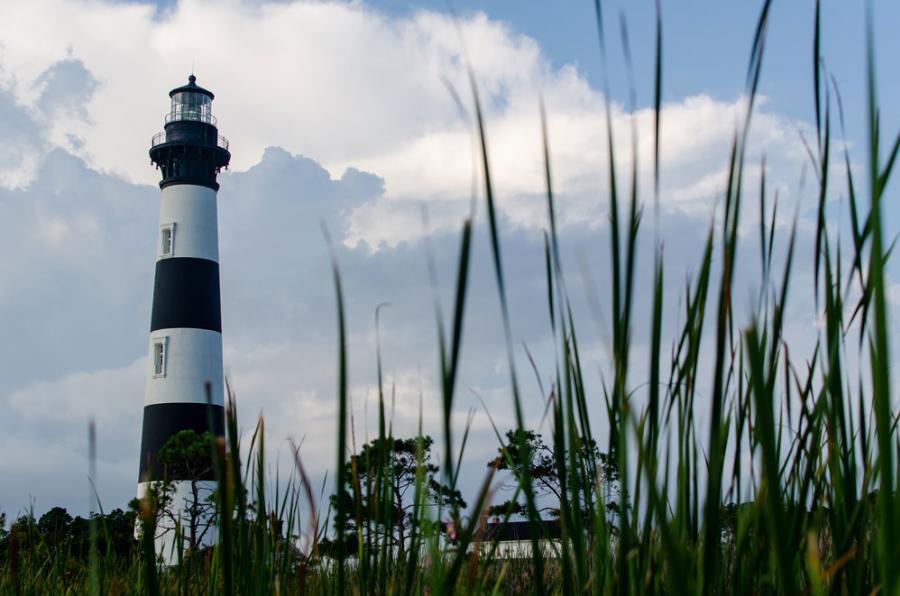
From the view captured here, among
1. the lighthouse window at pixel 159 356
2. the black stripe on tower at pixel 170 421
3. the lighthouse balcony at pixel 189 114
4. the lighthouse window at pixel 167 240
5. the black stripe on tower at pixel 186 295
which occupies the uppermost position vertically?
the lighthouse balcony at pixel 189 114

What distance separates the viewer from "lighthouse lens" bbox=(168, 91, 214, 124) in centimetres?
2432

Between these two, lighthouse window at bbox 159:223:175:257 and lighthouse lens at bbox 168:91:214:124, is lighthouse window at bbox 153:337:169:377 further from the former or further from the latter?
lighthouse lens at bbox 168:91:214:124

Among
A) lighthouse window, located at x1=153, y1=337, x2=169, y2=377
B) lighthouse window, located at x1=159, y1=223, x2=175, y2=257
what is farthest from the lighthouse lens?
lighthouse window, located at x1=153, y1=337, x2=169, y2=377

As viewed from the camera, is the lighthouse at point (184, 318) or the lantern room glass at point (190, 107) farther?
the lantern room glass at point (190, 107)

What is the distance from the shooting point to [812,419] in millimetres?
1070

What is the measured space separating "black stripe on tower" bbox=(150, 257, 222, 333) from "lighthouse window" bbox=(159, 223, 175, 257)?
25 centimetres

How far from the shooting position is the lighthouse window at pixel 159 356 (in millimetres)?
20109

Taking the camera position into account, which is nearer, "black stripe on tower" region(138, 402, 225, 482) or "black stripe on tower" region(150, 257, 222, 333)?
"black stripe on tower" region(138, 402, 225, 482)

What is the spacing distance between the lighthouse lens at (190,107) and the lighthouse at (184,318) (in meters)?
1.46

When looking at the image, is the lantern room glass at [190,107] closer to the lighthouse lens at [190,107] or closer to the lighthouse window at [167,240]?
the lighthouse lens at [190,107]

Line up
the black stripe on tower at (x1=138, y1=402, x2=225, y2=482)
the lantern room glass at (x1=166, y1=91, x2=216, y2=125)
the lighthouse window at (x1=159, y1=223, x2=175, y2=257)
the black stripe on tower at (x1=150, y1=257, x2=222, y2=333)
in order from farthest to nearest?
the lantern room glass at (x1=166, y1=91, x2=216, y2=125) → the lighthouse window at (x1=159, y1=223, x2=175, y2=257) → the black stripe on tower at (x1=150, y1=257, x2=222, y2=333) → the black stripe on tower at (x1=138, y1=402, x2=225, y2=482)

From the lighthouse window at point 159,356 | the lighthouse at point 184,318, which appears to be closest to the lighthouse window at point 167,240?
the lighthouse at point 184,318

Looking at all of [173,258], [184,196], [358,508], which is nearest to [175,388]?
[173,258]

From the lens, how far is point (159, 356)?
803 inches
